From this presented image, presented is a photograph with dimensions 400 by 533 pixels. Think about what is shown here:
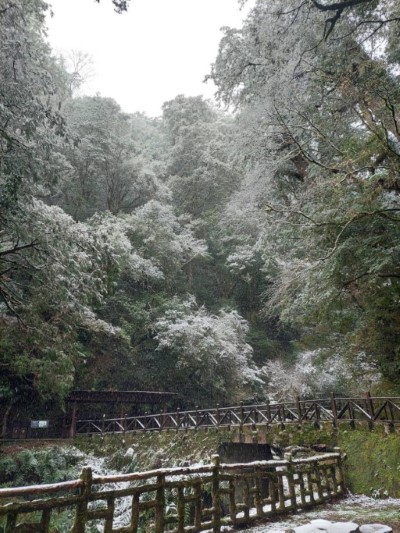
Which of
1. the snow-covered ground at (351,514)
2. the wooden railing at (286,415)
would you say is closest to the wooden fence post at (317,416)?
the wooden railing at (286,415)

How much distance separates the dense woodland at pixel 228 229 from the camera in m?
6.92

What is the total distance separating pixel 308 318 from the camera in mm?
8922

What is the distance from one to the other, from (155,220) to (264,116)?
38.2 feet

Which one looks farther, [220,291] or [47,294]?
[220,291]

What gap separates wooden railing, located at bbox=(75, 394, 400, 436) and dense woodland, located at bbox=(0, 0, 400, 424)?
64cm

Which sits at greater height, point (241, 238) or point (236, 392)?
point (241, 238)

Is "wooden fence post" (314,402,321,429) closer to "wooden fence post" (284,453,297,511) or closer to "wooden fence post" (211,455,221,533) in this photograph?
"wooden fence post" (284,453,297,511)

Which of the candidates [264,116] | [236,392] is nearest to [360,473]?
[264,116]

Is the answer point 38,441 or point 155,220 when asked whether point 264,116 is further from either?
point 38,441

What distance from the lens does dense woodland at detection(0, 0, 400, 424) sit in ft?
22.7

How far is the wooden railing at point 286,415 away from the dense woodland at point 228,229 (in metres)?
0.64

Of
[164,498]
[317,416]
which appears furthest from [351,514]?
[317,416]

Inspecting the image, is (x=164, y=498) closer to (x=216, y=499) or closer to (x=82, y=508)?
(x=216, y=499)

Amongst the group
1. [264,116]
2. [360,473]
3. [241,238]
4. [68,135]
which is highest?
[241,238]
